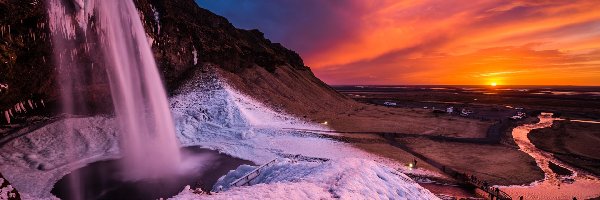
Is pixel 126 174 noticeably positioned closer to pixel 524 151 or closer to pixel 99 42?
pixel 99 42

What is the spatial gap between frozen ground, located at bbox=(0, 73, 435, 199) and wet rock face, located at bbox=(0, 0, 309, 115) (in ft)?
11.6

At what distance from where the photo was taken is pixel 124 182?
2058cm

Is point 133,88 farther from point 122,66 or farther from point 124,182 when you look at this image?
point 124,182

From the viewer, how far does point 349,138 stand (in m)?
36.1

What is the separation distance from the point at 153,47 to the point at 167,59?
9.32 feet

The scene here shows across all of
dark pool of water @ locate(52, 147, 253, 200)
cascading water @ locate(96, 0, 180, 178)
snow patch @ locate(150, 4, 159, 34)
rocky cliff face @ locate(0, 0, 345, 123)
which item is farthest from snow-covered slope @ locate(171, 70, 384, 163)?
snow patch @ locate(150, 4, 159, 34)

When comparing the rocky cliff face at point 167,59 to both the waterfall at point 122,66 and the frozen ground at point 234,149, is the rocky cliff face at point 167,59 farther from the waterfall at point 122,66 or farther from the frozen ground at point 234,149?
the frozen ground at point 234,149

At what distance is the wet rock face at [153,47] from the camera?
87.8ft

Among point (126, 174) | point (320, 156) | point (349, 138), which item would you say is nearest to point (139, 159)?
point (126, 174)

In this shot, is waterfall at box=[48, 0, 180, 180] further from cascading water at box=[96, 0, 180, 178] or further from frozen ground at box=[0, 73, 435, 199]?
frozen ground at box=[0, 73, 435, 199]

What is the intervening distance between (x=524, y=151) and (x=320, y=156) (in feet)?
80.2

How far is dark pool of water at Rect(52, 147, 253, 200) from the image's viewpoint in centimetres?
1870

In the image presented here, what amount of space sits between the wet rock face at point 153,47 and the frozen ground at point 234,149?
3.54 meters

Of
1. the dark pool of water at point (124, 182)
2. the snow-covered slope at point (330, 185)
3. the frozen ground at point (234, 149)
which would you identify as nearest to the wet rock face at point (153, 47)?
the frozen ground at point (234, 149)
